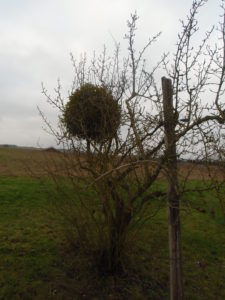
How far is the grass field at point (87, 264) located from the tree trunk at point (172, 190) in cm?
16

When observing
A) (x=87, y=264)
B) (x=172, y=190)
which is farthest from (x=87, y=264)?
(x=172, y=190)

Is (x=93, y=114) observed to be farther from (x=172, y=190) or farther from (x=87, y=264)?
(x=87, y=264)

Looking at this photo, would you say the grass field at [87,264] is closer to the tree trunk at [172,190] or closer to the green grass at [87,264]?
the green grass at [87,264]

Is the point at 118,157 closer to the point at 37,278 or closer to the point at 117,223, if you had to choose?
the point at 117,223

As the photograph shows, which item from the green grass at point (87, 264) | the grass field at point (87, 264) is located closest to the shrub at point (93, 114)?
the grass field at point (87, 264)

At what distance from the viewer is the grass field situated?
4.28m

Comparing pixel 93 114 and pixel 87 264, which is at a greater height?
pixel 93 114

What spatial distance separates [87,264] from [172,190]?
2.14 metres

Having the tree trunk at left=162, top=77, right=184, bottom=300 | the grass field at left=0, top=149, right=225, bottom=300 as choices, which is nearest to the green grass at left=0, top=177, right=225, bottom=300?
the grass field at left=0, top=149, right=225, bottom=300

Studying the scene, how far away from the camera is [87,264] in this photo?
4832 millimetres

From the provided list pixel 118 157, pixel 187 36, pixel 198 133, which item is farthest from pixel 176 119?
pixel 118 157

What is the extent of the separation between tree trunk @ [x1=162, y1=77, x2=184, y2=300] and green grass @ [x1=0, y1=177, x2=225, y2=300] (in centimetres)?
15

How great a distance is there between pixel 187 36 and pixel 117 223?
2.47 m

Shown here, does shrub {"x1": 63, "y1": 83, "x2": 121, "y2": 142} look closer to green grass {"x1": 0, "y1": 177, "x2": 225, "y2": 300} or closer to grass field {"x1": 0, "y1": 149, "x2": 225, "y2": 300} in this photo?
grass field {"x1": 0, "y1": 149, "x2": 225, "y2": 300}
